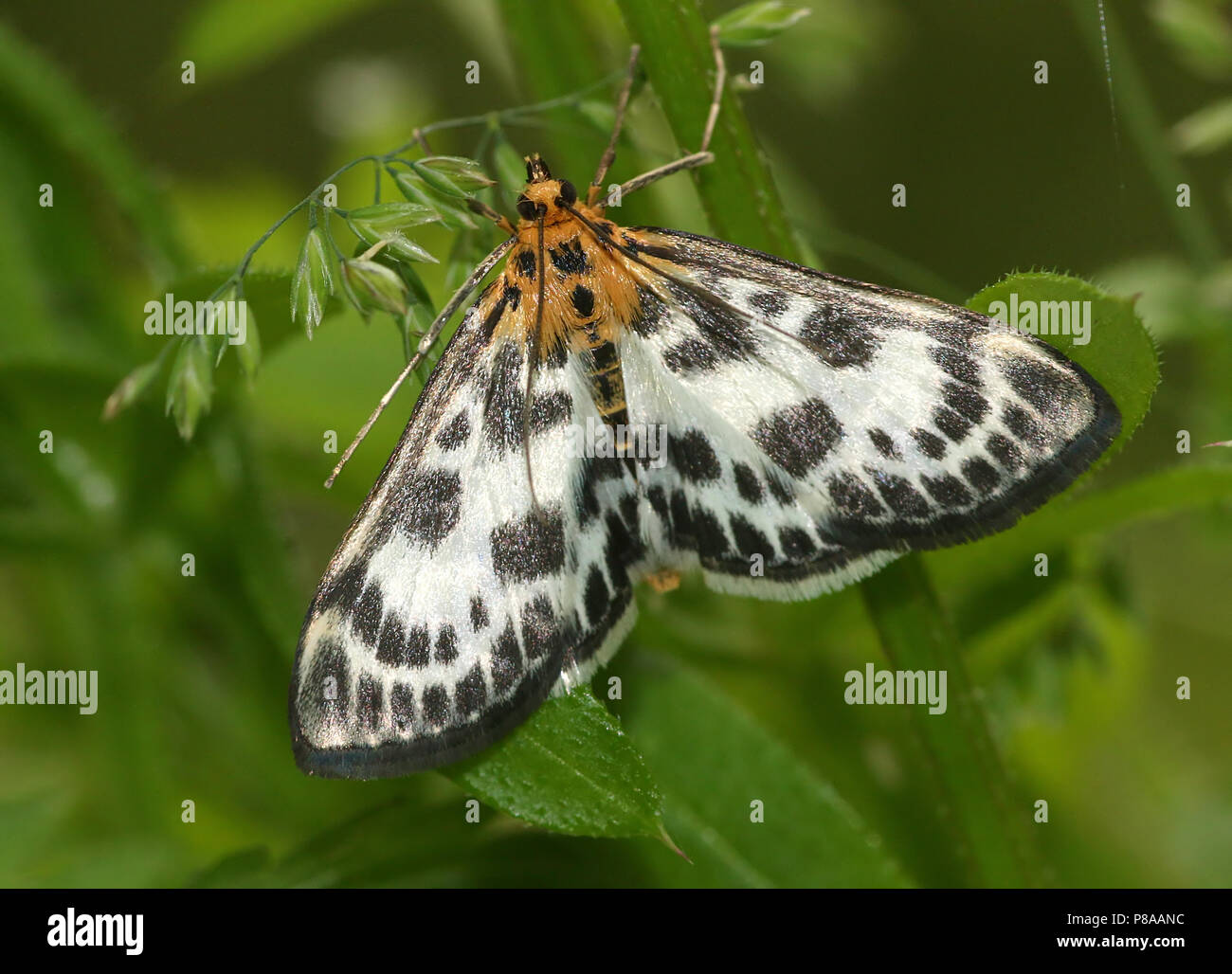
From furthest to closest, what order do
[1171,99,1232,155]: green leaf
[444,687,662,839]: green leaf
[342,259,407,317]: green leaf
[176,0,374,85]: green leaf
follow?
[176,0,374,85]: green leaf
[1171,99,1232,155]: green leaf
[342,259,407,317]: green leaf
[444,687,662,839]: green leaf

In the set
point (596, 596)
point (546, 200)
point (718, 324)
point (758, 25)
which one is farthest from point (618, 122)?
point (596, 596)

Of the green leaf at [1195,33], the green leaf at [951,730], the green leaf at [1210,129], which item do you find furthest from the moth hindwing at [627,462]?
the green leaf at [1195,33]

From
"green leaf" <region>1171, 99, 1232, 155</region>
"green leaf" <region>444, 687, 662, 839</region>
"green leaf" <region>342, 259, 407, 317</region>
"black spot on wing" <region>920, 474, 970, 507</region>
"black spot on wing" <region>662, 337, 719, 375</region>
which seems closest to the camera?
"green leaf" <region>444, 687, 662, 839</region>

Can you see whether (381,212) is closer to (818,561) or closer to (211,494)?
(818,561)

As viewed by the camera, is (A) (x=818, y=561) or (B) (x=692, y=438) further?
(B) (x=692, y=438)

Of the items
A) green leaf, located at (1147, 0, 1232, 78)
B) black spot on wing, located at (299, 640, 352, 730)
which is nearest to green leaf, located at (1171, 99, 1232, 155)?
green leaf, located at (1147, 0, 1232, 78)

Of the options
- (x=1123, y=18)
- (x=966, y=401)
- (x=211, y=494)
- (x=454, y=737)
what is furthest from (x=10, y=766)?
(x=1123, y=18)

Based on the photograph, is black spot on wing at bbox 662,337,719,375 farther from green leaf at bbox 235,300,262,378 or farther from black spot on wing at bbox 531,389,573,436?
green leaf at bbox 235,300,262,378
